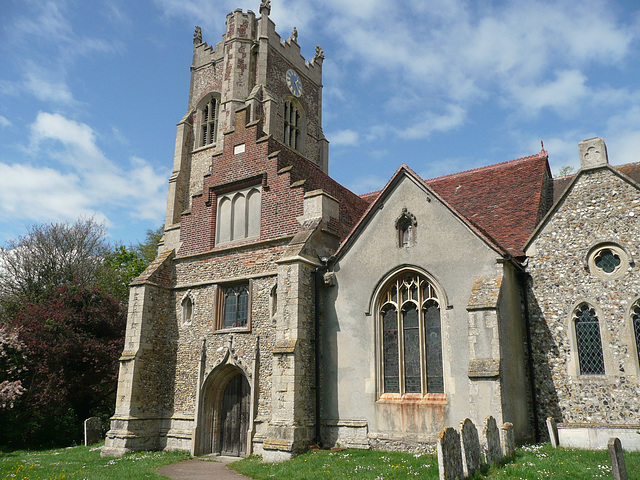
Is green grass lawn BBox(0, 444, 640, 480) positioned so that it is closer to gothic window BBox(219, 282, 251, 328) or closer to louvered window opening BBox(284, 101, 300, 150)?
gothic window BBox(219, 282, 251, 328)

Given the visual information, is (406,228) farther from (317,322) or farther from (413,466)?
(413,466)

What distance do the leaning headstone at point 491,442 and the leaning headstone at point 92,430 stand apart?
16.3 metres

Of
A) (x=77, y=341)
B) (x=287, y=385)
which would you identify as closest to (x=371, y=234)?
(x=287, y=385)

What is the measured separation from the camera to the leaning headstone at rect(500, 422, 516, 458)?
10422 millimetres

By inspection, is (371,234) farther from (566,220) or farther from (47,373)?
(47,373)

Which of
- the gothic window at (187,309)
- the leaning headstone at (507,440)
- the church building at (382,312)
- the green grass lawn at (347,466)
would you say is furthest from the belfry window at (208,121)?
the leaning headstone at (507,440)

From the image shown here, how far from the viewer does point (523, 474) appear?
8.88m

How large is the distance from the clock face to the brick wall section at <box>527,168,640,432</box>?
31.7 m

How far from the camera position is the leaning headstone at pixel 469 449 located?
8984 millimetres

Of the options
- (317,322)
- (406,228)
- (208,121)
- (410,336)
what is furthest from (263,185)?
(208,121)

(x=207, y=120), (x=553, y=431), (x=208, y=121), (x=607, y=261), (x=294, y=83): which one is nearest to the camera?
(x=553, y=431)

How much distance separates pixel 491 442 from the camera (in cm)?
993

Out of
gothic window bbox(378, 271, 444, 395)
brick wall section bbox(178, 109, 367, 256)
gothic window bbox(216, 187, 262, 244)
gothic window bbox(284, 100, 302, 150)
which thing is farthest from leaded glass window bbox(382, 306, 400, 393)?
gothic window bbox(284, 100, 302, 150)

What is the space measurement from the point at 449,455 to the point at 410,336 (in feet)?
18.4
